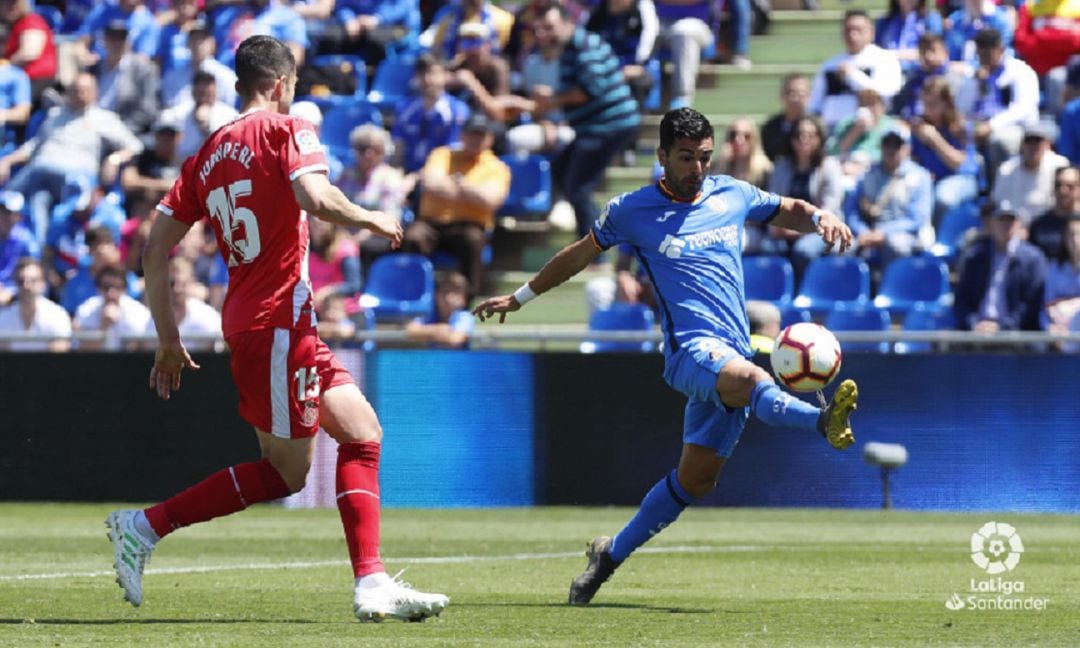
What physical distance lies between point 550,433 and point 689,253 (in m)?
6.42

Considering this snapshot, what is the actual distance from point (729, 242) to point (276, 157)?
2.25 metres

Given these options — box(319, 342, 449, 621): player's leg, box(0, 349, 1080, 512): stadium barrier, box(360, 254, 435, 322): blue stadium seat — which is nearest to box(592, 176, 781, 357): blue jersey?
box(319, 342, 449, 621): player's leg

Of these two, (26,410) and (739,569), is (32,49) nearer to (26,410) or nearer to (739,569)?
(26,410)

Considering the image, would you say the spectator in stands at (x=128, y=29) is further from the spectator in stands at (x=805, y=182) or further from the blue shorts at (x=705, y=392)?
the blue shorts at (x=705, y=392)

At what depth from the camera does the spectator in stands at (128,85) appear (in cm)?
2191

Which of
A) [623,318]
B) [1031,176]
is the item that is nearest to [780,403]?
[623,318]

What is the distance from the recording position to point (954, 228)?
1745cm

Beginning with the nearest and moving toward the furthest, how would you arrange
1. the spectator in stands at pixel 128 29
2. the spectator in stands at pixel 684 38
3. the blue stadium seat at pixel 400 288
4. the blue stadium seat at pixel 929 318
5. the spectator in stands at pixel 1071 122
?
1. the blue stadium seat at pixel 929 318
2. the spectator in stands at pixel 1071 122
3. the blue stadium seat at pixel 400 288
4. the spectator in stands at pixel 684 38
5. the spectator in stands at pixel 128 29

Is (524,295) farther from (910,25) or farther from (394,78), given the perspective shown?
(394,78)

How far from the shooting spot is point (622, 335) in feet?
50.8

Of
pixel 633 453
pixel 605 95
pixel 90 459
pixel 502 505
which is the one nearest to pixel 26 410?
pixel 90 459

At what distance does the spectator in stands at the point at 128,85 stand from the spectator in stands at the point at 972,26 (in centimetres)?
852

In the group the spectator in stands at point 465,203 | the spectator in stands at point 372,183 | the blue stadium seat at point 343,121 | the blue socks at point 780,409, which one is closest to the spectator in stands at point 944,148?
the spectator in stands at point 465,203

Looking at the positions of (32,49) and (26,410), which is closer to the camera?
(26,410)
